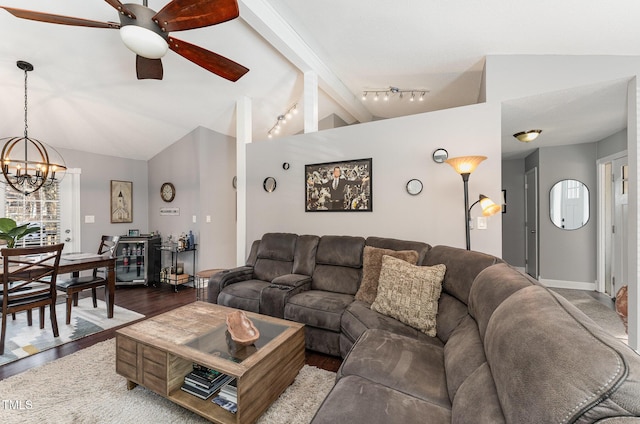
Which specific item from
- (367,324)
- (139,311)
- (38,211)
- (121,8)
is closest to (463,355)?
(367,324)

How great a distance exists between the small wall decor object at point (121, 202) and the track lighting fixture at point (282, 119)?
2837mm

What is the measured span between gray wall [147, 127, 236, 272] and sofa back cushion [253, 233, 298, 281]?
5.73ft

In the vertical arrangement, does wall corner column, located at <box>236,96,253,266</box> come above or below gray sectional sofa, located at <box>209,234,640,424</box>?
above

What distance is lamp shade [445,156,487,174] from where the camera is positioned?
2.32 m

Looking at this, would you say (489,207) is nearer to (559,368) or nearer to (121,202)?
(559,368)

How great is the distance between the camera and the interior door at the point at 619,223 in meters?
3.64

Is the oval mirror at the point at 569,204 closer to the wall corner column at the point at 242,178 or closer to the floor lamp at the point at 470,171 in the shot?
the floor lamp at the point at 470,171

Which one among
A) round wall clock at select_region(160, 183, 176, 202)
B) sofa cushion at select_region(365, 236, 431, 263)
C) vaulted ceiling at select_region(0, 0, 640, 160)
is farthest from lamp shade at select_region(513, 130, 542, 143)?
round wall clock at select_region(160, 183, 176, 202)

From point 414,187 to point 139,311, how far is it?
370 centimetres

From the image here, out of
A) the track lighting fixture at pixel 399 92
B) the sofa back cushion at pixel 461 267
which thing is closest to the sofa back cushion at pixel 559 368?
the sofa back cushion at pixel 461 267

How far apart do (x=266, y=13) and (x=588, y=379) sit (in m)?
3.11

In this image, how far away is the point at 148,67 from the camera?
87.5 inches

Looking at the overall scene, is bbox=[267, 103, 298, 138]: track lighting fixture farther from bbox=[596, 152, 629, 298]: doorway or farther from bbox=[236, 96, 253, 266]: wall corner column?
bbox=[596, 152, 629, 298]: doorway

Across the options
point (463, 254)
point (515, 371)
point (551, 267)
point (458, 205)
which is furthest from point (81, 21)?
point (551, 267)
